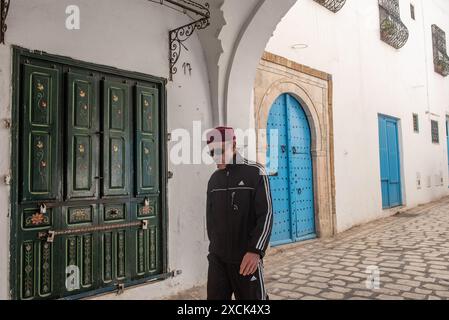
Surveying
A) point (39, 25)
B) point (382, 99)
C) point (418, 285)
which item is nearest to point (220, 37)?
point (39, 25)

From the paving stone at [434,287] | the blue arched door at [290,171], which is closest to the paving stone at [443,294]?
the paving stone at [434,287]

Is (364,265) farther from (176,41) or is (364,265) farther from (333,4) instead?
(333,4)

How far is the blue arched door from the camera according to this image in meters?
6.23

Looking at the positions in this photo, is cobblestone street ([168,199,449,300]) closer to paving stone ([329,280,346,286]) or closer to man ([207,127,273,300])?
paving stone ([329,280,346,286])

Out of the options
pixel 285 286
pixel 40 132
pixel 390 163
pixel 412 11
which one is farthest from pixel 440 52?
pixel 40 132

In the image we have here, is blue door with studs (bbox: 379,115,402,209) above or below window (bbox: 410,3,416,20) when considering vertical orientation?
below

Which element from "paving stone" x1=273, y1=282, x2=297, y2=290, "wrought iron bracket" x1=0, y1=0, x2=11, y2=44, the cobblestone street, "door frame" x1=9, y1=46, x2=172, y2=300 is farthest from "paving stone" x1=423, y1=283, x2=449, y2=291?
"wrought iron bracket" x1=0, y1=0, x2=11, y2=44

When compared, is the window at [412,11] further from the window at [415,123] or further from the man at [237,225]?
the man at [237,225]

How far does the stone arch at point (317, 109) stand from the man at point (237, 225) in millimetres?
3624

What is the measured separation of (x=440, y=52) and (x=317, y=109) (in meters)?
10.3

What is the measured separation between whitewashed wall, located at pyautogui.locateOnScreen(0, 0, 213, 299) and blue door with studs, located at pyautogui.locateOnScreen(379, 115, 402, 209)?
6.66 metres

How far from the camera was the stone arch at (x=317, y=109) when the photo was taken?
20.5 feet

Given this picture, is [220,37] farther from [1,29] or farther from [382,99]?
[382,99]

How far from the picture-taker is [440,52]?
14375 millimetres
